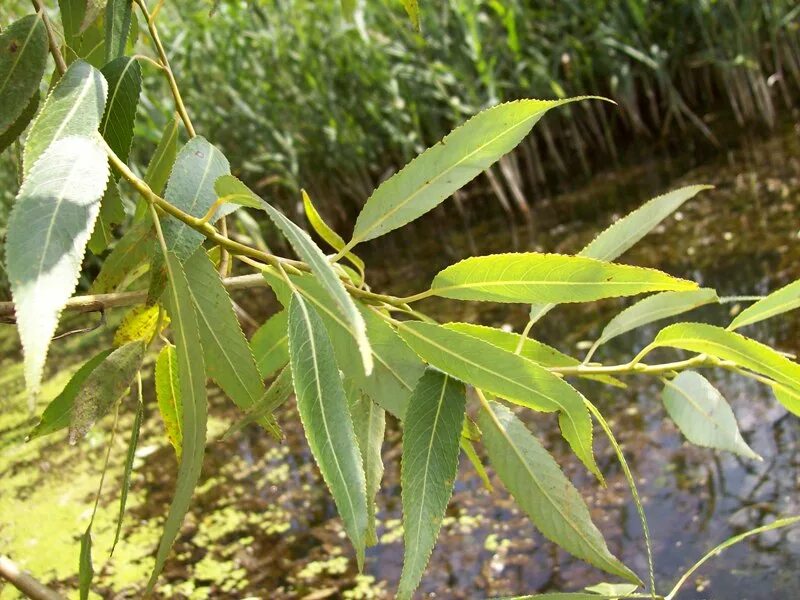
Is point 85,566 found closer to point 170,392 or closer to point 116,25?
point 170,392

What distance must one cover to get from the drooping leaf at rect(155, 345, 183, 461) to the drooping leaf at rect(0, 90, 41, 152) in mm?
151

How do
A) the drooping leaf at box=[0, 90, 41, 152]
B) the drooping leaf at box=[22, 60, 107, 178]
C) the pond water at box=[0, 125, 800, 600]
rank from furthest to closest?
the pond water at box=[0, 125, 800, 600] → the drooping leaf at box=[0, 90, 41, 152] → the drooping leaf at box=[22, 60, 107, 178]

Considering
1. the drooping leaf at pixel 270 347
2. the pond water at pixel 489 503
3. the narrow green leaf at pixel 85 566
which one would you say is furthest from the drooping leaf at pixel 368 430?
the pond water at pixel 489 503

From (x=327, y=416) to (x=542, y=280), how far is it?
5.5 inches

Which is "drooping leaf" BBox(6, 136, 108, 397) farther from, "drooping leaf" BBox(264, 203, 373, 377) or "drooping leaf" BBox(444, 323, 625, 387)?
"drooping leaf" BBox(444, 323, 625, 387)

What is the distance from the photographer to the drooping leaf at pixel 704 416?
57cm

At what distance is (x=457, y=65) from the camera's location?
13.5ft

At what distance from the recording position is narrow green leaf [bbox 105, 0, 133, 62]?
20.6 inches

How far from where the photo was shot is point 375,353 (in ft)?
1.54

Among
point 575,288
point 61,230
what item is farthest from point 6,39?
point 575,288

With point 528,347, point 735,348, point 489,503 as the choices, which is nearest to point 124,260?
point 528,347

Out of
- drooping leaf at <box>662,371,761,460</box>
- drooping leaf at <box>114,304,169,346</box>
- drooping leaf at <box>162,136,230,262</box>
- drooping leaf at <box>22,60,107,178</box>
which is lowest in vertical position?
drooping leaf at <box>662,371,761,460</box>

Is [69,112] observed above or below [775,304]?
above

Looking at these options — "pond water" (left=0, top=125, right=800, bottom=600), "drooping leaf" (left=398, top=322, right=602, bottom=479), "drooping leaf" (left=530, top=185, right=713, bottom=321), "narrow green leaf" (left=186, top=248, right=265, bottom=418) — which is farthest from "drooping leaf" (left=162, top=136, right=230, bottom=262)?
"pond water" (left=0, top=125, right=800, bottom=600)
